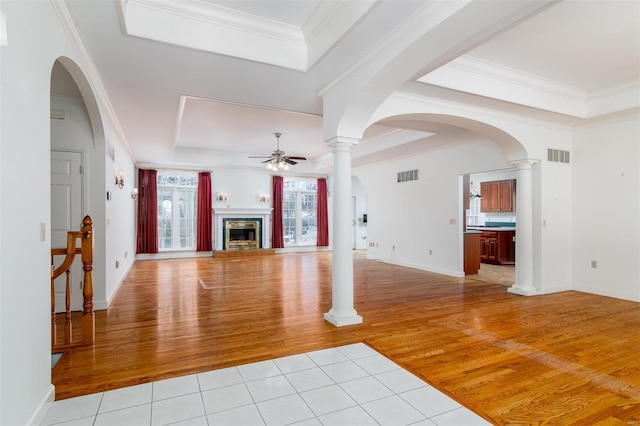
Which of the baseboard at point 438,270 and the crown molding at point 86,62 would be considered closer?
the crown molding at point 86,62

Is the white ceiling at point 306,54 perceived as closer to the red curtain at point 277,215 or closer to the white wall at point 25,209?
the white wall at point 25,209

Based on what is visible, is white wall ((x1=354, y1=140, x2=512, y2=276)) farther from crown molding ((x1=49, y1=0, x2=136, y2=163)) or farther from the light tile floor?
crown molding ((x1=49, y1=0, x2=136, y2=163))

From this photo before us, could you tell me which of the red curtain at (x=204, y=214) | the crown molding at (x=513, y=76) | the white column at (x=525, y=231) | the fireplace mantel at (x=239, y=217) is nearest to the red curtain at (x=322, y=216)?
the fireplace mantel at (x=239, y=217)

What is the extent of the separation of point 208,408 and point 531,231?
17.6 feet

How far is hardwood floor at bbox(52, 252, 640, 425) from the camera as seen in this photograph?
2416mm

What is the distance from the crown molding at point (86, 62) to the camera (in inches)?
94.0

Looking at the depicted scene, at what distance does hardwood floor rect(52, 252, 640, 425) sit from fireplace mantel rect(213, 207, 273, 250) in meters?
4.24

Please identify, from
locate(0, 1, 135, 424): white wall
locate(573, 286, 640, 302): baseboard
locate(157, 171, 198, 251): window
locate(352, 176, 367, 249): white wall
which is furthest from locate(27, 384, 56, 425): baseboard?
locate(352, 176, 367, 249): white wall

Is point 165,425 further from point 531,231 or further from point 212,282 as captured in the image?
point 531,231

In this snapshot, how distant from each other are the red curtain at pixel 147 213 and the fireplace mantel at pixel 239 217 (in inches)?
64.3

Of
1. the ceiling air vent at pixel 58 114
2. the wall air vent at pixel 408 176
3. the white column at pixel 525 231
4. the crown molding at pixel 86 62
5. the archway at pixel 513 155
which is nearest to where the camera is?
the crown molding at pixel 86 62

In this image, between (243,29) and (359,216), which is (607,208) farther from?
(359,216)

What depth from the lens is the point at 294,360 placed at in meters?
2.94

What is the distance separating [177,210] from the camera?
1009cm
